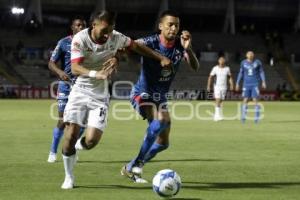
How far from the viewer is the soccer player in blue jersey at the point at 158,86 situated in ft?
31.1

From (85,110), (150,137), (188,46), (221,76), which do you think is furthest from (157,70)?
(221,76)

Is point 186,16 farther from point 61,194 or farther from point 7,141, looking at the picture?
point 61,194

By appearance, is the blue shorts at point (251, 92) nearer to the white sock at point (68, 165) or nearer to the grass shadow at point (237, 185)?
the grass shadow at point (237, 185)

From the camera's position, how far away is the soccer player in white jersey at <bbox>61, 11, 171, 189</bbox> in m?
8.40

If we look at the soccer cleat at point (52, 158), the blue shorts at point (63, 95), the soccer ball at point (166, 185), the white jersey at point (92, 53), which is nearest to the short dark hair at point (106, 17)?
the white jersey at point (92, 53)

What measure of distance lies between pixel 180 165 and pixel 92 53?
10.9 ft

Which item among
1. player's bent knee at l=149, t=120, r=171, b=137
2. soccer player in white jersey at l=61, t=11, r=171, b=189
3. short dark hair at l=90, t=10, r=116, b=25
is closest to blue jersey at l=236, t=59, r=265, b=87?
player's bent knee at l=149, t=120, r=171, b=137

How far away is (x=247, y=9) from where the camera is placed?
216 feet

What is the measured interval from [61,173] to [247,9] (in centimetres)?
5769

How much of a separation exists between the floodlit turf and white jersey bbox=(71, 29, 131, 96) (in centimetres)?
128

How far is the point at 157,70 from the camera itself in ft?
31.9

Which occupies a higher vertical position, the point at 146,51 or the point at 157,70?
the point at 146,51

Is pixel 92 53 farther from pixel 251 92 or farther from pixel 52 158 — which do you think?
pixel 251 92

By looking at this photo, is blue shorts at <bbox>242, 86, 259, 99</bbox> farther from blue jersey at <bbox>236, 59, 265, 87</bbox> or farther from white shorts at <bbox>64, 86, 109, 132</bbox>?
white shorts at <bbox>64, 86, 109, 132</bbox>
